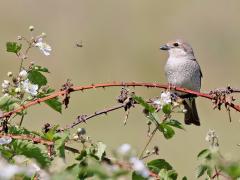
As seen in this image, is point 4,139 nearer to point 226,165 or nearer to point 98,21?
point 226,165

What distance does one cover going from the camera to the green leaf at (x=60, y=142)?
8.85 feet

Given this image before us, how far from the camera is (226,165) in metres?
2.07

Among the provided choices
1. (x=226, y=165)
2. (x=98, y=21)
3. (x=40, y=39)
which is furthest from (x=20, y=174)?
(x=98, y=21)

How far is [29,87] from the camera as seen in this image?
10.6 feet

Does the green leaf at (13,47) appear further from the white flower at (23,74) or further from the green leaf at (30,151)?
the green leaf at (30,151)

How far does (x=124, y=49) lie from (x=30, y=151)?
72.3ft

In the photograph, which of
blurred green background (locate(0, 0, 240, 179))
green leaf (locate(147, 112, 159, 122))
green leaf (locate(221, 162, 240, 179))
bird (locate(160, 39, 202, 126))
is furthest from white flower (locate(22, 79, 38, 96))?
blurred green background (locate(0, 0, 240, 179))

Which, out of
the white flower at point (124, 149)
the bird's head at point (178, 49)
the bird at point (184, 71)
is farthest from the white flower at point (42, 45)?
the bird's head at point (178, 49)

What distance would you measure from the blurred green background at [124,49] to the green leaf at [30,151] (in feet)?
41.2

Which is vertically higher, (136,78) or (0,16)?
(0,16)

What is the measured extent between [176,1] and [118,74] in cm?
852

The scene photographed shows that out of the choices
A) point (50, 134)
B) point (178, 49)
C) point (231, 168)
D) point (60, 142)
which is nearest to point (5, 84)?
point (50, 134)

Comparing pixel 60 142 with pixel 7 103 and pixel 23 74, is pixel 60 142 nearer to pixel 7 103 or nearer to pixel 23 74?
pixel 7 103

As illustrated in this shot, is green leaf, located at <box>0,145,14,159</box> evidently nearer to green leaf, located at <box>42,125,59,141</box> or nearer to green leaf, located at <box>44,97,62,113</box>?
green leaf, located at <box>42,125,59,141</box>
